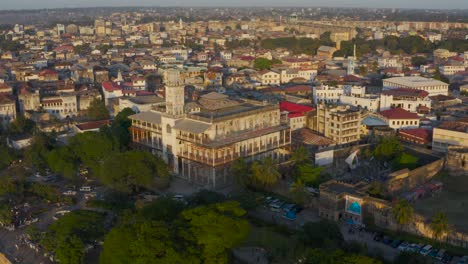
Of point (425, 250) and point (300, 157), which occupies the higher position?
point (300, 157)

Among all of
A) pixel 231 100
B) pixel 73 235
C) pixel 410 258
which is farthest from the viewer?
pixel 231 100

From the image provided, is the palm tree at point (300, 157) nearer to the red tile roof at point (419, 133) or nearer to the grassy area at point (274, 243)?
the grassy area at point (274, 243)

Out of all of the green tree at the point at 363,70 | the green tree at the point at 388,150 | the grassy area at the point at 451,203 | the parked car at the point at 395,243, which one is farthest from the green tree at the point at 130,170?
the green tree at the point at 363,70

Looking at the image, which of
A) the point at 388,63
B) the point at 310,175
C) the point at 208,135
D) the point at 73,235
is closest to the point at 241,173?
the point at 208,135

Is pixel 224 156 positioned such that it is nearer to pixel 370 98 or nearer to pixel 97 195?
pixel 97 195

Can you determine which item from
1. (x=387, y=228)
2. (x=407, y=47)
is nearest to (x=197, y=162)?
(x=387, y=228)

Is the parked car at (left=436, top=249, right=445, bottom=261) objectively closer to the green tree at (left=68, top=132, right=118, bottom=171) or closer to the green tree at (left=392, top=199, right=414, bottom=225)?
the green tree at (left=392, top=199, right=414, bottom=225)

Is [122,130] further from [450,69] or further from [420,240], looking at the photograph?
[450,69]
